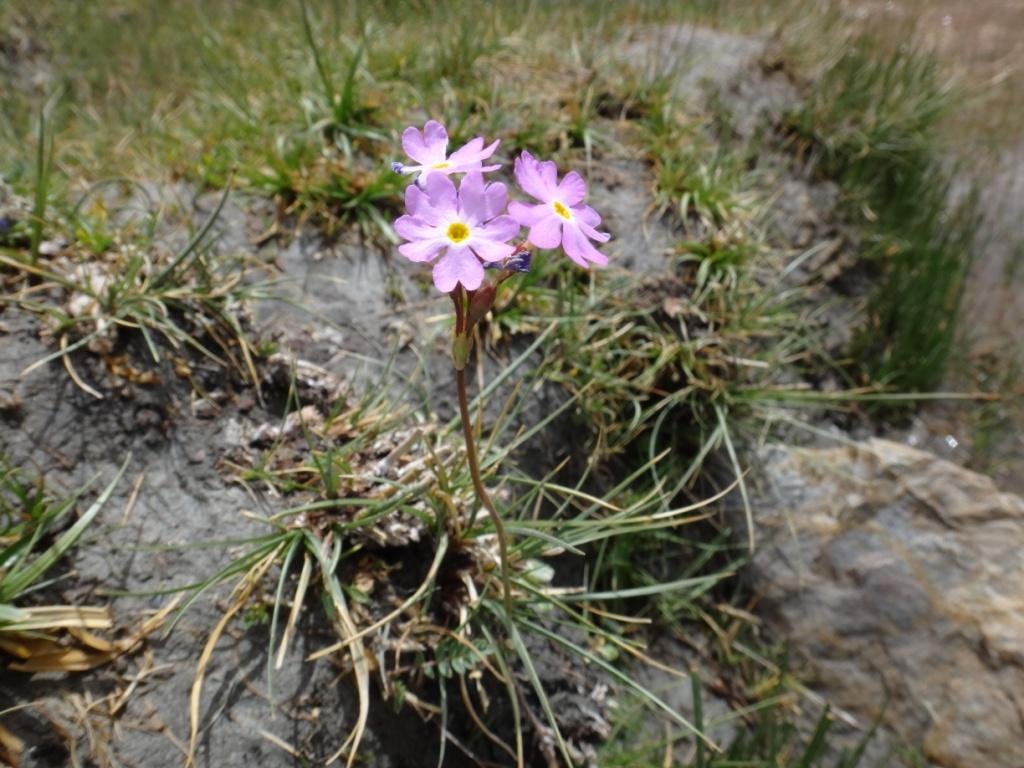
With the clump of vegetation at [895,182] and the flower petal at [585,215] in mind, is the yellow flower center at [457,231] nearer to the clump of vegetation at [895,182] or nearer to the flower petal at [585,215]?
the flower petal at [585,215]

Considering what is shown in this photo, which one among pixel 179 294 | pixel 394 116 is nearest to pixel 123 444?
pixel 179 294

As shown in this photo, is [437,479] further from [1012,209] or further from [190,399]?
[1012,209]

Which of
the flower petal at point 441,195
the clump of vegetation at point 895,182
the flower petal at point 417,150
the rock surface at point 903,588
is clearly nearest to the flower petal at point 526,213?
the flower petal at point 441,195

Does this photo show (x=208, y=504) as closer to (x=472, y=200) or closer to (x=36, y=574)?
(x=36, y=574)

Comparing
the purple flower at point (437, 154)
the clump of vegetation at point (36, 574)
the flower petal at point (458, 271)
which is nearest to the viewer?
the flower petal at point (458, 271)

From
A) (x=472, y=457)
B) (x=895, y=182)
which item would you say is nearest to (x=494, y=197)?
(x=472, y=457)

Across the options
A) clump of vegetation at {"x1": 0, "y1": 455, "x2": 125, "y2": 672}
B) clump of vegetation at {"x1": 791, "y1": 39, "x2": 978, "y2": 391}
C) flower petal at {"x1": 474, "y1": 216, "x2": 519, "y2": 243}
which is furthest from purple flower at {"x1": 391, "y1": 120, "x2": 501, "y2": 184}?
clump of vegetation at {"x1": 791, "y1": 39, "x2": 978, "y2": 391}
